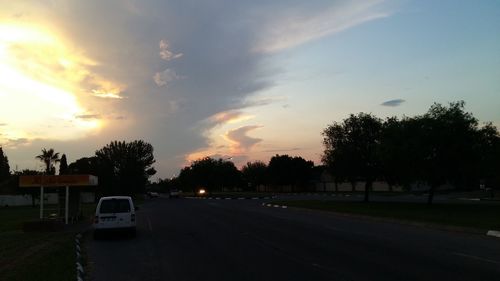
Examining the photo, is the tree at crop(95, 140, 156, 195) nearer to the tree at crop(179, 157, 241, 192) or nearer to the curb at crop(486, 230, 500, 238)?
the tree at crop(179, 157, 241, 192)

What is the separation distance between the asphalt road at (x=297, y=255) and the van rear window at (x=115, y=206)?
45.9 inches

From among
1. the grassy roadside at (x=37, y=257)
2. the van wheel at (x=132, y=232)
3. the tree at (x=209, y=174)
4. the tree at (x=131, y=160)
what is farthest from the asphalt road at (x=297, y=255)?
the tree at (x=209, y=174)

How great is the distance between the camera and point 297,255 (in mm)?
14445

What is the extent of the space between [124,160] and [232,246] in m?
114

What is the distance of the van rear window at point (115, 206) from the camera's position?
22.1 meters

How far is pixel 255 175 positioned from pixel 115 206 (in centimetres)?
13479

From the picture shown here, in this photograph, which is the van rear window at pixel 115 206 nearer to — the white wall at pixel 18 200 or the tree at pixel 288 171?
the white wall at pixel 18 200

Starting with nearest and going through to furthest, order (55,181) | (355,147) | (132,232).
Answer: (132,232) < (55,181) < (355,147)

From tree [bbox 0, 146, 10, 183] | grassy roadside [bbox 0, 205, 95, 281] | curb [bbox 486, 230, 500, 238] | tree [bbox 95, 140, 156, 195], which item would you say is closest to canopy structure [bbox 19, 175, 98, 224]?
grassy roadside [bbox 0, 205, 95, 281]

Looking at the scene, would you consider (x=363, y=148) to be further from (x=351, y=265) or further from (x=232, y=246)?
(x=351, y=265)

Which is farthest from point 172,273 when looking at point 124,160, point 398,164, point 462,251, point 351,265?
point 124,160

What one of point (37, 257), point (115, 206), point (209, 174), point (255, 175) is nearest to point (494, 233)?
point (115, 206)

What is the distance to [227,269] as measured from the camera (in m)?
12.3

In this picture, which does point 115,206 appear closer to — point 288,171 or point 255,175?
point 288,171
